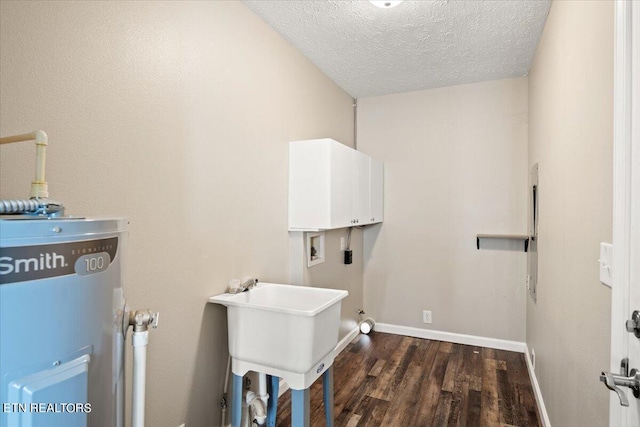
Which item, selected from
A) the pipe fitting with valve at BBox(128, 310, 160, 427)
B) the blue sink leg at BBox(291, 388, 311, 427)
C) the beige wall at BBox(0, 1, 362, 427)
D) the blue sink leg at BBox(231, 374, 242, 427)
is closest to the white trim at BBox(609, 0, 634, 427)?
the blue sink leg at BBox(291, 388, 311, 427)

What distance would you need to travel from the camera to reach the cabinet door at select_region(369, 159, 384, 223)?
11.3 feet

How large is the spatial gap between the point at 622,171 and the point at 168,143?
1.70 metres

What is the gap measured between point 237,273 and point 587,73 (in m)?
1.95

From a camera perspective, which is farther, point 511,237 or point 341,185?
point 511,237

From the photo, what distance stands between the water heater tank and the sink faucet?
3.84ft

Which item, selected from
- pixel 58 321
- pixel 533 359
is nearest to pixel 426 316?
pixel 533 359

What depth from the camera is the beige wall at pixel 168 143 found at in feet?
3.79

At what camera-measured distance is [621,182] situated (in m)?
0.94

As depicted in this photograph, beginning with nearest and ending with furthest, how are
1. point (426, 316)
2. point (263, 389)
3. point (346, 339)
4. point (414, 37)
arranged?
point (263, 389)
point (414, 37)
point (346, 339)
point (426, 316)

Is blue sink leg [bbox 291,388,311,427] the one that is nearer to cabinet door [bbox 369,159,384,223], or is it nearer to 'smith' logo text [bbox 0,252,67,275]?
'smith' logo text [bbox 0,252,67,275]

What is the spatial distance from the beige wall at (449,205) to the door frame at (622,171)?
99.0 inches

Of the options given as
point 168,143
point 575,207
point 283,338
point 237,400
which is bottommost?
point 237,400

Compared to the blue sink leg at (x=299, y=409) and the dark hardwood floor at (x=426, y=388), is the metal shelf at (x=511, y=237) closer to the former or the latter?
the dark hardwood floor at (x=426, y=388)

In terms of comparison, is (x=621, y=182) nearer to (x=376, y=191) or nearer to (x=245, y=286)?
(x=245, y=286)
